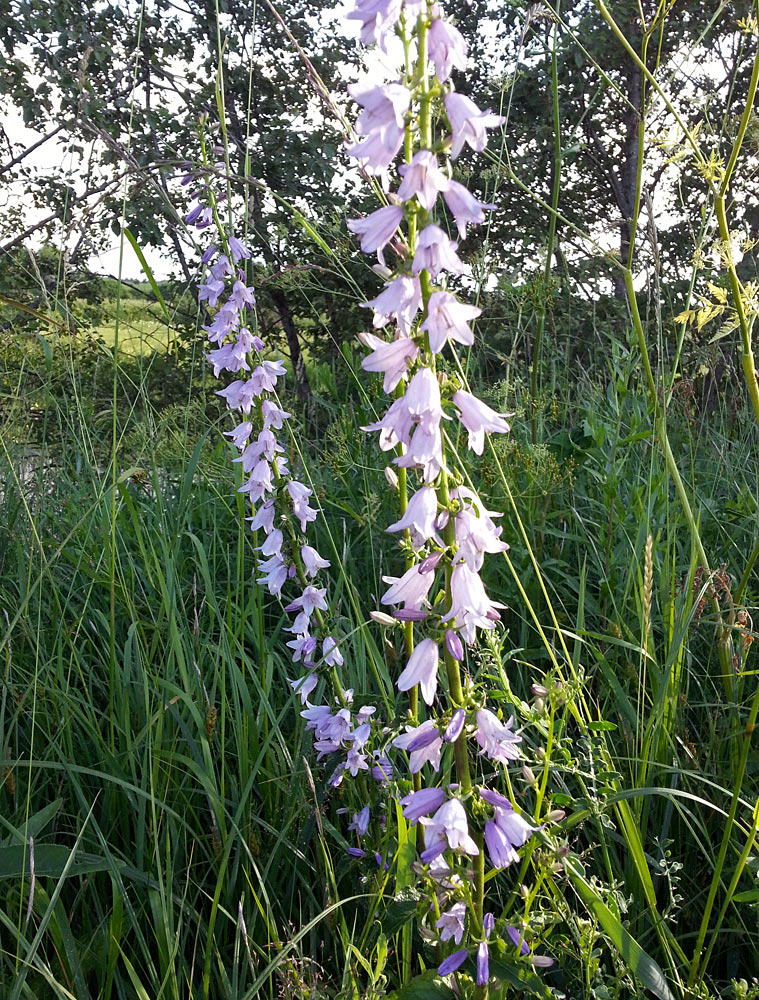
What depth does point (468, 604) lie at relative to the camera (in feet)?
3.41

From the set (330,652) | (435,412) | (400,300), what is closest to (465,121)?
(400,300)

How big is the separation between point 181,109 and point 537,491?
4669 millimetres

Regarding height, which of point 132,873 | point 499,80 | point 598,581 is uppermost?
point 499,80

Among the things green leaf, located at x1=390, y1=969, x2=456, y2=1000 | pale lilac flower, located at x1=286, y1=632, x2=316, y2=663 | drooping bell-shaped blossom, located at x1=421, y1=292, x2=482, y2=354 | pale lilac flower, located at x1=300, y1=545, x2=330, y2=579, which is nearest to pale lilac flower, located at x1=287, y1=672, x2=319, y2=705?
pale lilac flower, located at x1=286, y1=632, x2=316, y2=663

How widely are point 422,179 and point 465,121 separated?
10cm

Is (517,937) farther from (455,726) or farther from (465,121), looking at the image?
(465,121)

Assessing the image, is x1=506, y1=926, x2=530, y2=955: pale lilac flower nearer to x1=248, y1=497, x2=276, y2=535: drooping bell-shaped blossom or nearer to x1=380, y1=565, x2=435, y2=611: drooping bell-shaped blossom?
x1=380, y1=565, x2=435, y2=611: drooping bell-shaped blossom

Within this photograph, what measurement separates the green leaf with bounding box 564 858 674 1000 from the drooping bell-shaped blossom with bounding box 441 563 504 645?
0.38m

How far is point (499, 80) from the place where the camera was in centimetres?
251

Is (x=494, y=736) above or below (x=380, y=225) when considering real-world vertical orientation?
below

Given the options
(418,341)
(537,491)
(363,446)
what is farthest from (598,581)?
(418,341)

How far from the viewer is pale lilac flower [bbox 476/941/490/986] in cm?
110

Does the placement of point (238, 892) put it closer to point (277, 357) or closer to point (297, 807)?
point (297, 807)

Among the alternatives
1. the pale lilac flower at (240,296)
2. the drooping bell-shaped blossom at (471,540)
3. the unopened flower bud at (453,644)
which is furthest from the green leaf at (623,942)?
the pale lilac flower at (240,296)
